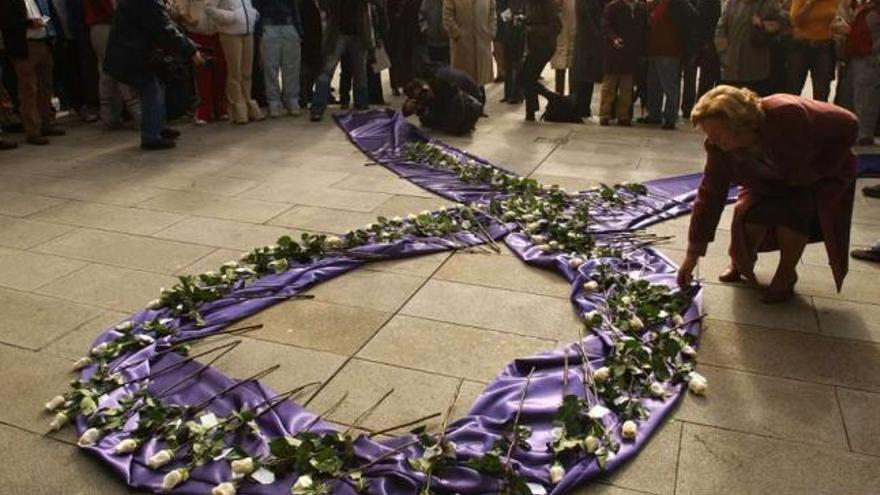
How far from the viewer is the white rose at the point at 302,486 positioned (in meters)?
2.28

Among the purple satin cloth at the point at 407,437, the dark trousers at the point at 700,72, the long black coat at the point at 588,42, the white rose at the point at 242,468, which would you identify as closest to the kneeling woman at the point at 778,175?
the purple satin cloth at the point at 407,437

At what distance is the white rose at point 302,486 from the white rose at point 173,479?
0.36m

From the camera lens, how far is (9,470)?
7.96 ft

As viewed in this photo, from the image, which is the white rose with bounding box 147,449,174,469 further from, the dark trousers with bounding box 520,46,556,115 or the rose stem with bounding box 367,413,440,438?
the dark trousers with bounding box 520,46,556,115

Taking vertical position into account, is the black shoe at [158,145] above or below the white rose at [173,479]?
above

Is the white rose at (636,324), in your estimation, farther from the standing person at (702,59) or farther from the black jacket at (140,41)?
the standing person at (702,59)

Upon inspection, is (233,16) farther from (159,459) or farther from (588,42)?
(159,459)

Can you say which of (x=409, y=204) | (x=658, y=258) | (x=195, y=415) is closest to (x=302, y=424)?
(x=195, y=415)

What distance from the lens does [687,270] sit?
11.9ft

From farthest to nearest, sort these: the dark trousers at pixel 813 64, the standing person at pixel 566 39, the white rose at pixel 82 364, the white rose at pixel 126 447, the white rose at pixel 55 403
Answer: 1. the standing person at pixel 566 39
2. the dark trousers at pixel 813 64
3. the white rose at pixel 82 364
4. the white rose at pixel 55 403
5. the white rose at pixel 126 447

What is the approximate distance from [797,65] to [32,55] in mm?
7482

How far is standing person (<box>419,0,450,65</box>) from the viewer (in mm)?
9141

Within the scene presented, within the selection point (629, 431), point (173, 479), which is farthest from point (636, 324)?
point (173, 479)

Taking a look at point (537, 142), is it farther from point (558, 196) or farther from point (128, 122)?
point (128, 122)
